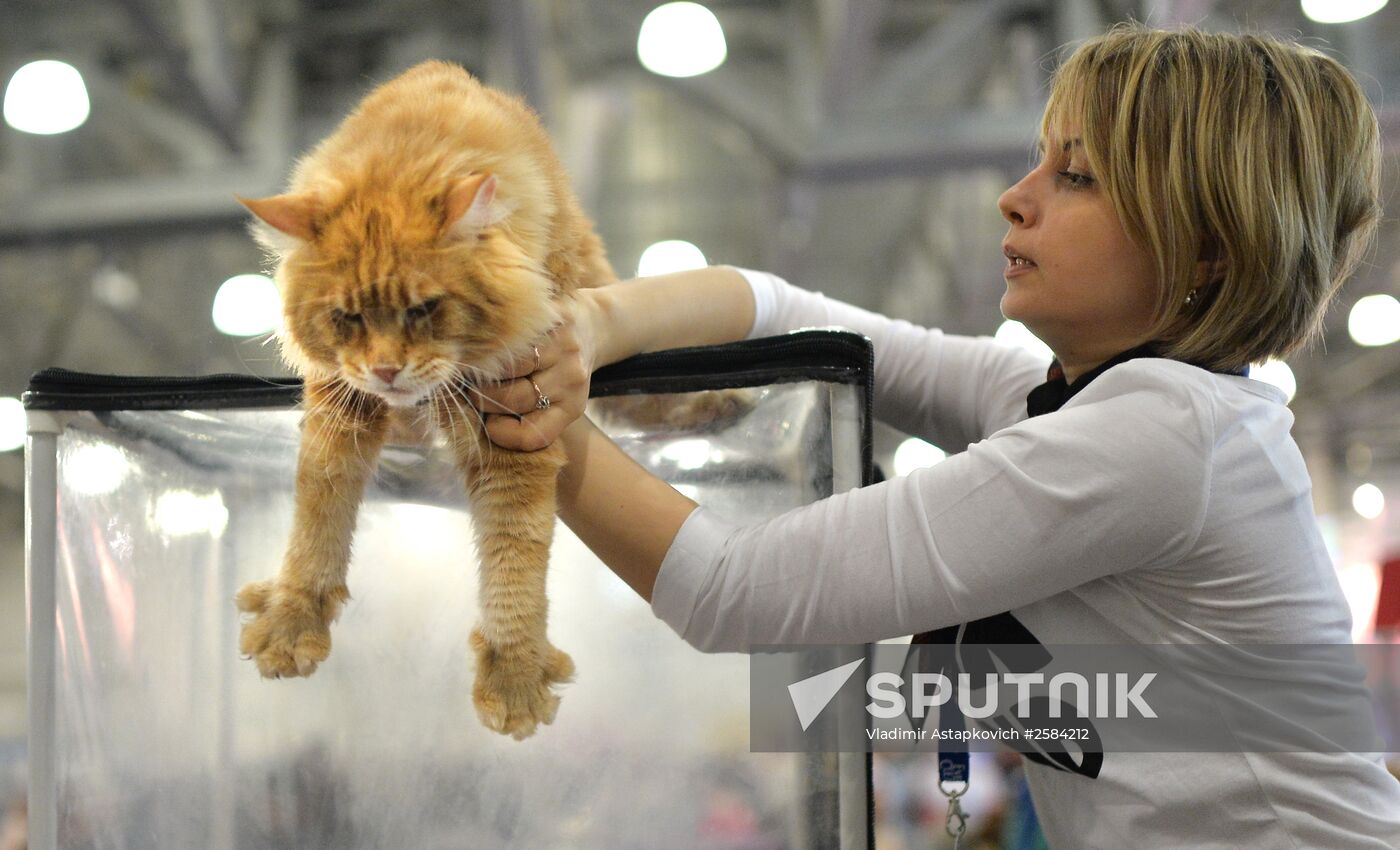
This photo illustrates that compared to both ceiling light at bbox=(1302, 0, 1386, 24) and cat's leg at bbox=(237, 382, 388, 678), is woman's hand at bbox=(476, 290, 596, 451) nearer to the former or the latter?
cat's leg at bbox=(237, 382, 388, 678)

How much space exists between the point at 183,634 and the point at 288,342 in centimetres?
33

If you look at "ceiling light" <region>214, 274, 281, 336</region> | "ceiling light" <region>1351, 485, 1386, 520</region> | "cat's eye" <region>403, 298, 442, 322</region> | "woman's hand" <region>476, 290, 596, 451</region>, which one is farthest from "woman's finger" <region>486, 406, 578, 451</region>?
"ceiling light" <region>1351, 485, 1386, 520</region>

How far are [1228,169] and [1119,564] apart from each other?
35 cm

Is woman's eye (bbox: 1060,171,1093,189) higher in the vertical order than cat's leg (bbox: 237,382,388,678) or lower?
higher

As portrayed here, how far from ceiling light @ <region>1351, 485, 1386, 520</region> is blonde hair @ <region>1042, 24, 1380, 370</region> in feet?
33.2

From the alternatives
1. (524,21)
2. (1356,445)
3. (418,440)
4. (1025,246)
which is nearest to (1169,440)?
(1025,246)

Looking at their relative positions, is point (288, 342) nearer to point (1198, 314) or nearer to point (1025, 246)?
point (1025, 246)

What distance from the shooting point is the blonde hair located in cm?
91

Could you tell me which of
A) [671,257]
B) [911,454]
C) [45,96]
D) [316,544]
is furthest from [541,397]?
[911,454]

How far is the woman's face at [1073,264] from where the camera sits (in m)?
0.96

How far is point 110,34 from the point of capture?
4.58m

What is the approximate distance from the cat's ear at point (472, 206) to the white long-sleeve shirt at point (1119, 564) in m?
0.30

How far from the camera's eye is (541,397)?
874 mm

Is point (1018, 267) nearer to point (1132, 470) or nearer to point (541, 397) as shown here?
point (1132, 470)
